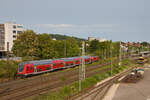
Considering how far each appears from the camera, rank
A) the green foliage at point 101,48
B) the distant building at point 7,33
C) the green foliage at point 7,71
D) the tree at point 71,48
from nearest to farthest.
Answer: the green foliage at point 7,71 → the tree at point 71,48 → the distant building at point 7,33 → the green foliage at point 101,48

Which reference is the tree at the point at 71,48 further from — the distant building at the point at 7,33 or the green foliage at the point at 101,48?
the distant building at the point at 7,33

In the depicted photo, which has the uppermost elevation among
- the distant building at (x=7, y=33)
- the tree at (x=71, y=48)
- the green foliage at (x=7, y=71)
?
the distant building at (x=7, y=33)

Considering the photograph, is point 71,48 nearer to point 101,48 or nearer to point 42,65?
point 101,48

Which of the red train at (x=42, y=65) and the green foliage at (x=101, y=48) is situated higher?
the green foliage at (x=101, y=48)

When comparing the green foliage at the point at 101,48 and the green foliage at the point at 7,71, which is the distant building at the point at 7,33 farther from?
the green foliage at the point at 7,71

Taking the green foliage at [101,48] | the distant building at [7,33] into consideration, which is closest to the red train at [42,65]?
the green foliage at [101,48]

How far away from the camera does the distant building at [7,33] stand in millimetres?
70394

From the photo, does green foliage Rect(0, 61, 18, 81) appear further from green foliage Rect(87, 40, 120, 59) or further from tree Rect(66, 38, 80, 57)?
green foliage Rect(87, 40, 120, 59)

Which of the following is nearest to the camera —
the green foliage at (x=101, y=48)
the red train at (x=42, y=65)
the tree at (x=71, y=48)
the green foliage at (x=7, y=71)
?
the red train at (x=42, y=65)

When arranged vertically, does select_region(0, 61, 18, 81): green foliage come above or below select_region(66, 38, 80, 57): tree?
below

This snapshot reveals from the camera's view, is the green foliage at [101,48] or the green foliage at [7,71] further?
the green foliage at [101,48]

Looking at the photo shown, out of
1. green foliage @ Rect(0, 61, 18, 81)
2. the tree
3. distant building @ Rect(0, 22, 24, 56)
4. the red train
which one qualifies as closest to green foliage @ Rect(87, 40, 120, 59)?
the tree

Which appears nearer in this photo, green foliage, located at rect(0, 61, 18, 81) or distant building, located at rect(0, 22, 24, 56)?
green foliage, located at rect(0, 61, 18, 81)

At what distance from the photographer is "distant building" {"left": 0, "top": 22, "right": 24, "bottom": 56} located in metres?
70.4
